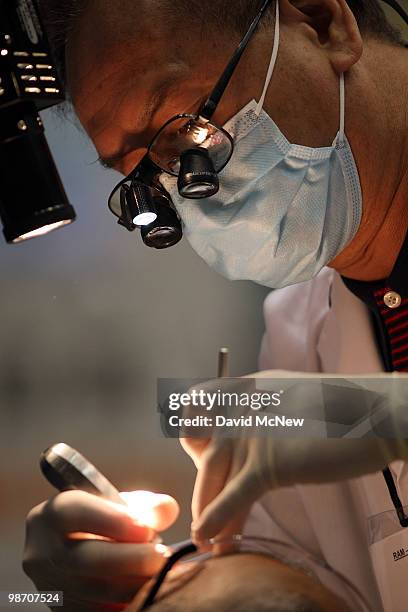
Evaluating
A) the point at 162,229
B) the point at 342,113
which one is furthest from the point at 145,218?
the point at 342,113

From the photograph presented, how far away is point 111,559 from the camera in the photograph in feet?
3.27

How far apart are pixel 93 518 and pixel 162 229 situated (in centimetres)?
43

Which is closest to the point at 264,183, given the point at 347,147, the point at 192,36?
the point at 347,147

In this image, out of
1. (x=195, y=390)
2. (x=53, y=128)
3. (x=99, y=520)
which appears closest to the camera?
(x=99, y=520)

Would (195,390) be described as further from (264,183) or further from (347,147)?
(347,147)

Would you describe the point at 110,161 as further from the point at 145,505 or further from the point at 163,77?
the point at 145,505

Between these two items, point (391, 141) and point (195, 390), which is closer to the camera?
point (195, 390)

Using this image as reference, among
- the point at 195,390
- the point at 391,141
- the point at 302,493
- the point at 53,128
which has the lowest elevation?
the point at 302,493

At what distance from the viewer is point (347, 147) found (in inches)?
51.6

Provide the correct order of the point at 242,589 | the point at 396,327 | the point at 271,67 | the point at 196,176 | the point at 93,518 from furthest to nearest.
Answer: the point at 396,327
the point at 271,67
the point at 196,176
the point at 93,518
the point at 242,589

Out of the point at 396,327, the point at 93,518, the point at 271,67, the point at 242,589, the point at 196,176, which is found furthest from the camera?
the point at 396,327

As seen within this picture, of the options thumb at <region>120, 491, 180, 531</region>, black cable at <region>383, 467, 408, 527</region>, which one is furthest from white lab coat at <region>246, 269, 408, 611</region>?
thumb at <region>120, 491, 180, 531</region>

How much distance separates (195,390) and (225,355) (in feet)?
0.63

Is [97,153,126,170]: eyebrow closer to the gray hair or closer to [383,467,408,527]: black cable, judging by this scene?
the gray hair
